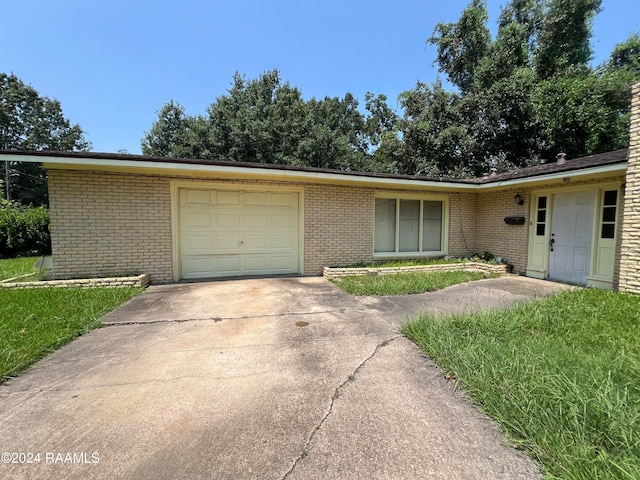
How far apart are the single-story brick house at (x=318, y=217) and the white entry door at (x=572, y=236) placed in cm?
2

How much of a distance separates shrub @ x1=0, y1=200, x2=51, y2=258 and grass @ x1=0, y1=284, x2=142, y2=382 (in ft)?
24.0

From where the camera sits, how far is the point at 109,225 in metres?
6.19

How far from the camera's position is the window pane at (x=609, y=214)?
5922 mm

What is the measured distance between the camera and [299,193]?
25.0 ft

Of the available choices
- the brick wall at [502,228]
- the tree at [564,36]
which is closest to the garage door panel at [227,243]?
the brick wall at [502,228]

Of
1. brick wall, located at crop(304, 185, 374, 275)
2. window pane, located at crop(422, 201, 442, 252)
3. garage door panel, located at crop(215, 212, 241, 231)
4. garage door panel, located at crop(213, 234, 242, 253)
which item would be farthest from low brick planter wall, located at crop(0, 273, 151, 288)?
window pane, located at crop(422, 201, 442, 252)

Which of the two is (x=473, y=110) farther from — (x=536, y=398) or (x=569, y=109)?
(x=536, y=398)

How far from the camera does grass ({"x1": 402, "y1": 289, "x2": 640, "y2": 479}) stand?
5.52ft

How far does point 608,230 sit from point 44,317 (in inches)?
400

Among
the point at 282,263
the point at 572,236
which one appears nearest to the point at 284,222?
the point at 282,263

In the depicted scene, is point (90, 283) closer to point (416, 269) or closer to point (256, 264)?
point (256, 264)

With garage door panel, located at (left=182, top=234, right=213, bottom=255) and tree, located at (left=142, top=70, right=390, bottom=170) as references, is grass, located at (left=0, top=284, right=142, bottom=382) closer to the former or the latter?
garage door panel, located at (left=182, top=234, right=213, bottom=255)

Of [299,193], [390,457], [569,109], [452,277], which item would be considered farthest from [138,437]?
[569,109]

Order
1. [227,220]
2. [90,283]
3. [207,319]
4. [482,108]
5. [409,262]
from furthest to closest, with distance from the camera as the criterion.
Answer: [482,108]
[409,262]
[227,220]
[90,283]
[207,319]
